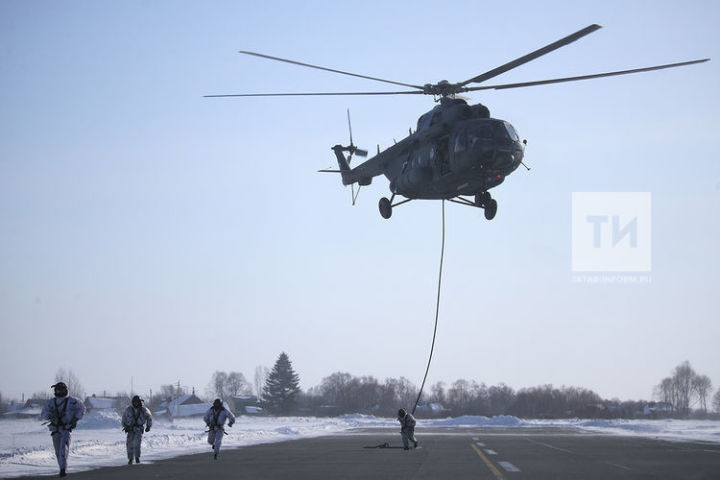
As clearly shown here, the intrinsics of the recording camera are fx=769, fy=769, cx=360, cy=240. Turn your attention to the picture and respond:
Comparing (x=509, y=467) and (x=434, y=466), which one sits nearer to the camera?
(x=509, y=467)

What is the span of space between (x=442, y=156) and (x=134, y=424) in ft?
42.0

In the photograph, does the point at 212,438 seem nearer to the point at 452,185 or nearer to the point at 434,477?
the point at 434,477

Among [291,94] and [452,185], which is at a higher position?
[291,94]

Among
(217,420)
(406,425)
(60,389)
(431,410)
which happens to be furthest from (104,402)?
(60,389)

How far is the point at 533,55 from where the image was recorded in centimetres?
2141

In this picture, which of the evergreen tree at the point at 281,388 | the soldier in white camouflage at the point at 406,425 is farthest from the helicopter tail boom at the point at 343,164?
the evergreen tree at the point at 281,388

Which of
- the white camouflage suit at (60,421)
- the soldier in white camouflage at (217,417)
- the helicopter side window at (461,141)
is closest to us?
the white camouflage suit at (60,421)

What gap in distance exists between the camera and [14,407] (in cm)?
16700

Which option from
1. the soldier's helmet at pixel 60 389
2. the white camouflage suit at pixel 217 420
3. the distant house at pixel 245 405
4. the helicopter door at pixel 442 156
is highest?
the helicopter door at pixel 442 156

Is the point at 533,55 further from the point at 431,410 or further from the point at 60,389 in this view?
the point at 431,410

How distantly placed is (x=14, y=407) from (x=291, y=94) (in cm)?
16585

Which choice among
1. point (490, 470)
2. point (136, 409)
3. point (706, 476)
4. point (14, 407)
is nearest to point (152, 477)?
point (136, 409)

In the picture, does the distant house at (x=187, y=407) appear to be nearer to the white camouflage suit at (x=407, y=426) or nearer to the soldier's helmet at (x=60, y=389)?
the white camouflage suit at (x=407, y=426)

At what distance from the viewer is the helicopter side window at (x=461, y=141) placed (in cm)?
2435
